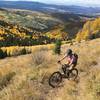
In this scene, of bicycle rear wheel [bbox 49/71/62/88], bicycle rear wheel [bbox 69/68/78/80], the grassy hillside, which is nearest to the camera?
the grassy hillside

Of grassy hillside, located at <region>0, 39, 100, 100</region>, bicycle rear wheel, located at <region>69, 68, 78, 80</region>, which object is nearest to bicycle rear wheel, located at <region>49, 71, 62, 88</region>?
grassy hillside, located at <region>0, 39, 100, 100</region>

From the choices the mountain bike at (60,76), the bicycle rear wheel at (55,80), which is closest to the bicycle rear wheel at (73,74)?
the mountain bike at (60,76)

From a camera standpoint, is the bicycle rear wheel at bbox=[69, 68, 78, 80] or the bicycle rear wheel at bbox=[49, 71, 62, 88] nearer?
the bicycle rear wheel at bbox=[49, 71, 62, 88]

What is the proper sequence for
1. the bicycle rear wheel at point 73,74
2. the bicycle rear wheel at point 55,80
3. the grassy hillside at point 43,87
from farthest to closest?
the bicycle rear wheel at point 73,74 < the bicycle rear wheel at point 55,80 < the grassy hillside at point 43,87

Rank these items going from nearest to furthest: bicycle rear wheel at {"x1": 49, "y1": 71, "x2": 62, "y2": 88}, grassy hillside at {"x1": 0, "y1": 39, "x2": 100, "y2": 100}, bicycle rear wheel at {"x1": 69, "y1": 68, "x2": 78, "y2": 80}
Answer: grassy hillside at {"x1": 0, "y1": 39, "x2": 100, "y2": 100}, bicycle rear wheel at {"x1": 49, "y1": 71, "x2": 62, "y2": 88}, bicycle rear wheel at {"x1": 69, "y1": 68, "x2": 78, "y2": 80}

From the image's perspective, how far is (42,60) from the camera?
26031 mm

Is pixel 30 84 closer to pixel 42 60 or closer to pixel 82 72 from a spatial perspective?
pixel 82 72

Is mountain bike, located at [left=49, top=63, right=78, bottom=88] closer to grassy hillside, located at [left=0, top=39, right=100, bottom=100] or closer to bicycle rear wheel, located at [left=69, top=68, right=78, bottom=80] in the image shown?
bicycle rear wheel, located at [left=69, top=68, right=78, bottom=80]

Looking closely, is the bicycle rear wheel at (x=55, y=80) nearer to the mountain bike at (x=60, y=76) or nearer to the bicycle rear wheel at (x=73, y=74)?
the mountain bike at (x=60, y=76)

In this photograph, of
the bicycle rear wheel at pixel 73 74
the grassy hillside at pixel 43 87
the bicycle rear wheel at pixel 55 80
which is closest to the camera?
the grassy hillside at pixel 43 87

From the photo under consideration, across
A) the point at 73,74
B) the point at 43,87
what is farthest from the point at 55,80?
the point at 73,74

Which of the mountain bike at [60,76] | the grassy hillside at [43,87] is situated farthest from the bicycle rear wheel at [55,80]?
the grassy hillside at [43,87]

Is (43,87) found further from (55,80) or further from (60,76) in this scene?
(60,76)

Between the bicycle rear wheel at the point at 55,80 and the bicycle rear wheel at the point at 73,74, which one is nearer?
the bicycle rear wheel at the point at 55,80
